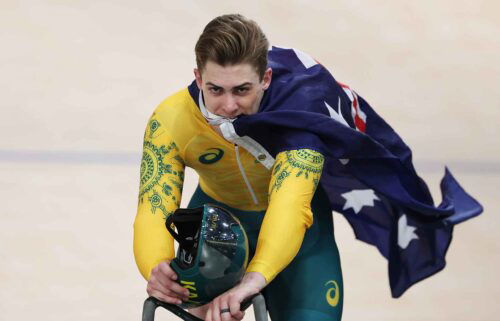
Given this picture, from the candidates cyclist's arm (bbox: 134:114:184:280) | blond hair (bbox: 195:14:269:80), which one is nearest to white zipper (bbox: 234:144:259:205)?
cyclist's arm (bbox: 134:114:184:280)

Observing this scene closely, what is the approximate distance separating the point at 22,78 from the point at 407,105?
2.30m

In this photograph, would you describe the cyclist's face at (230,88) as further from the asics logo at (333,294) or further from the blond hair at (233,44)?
the asics logo at (333,294)

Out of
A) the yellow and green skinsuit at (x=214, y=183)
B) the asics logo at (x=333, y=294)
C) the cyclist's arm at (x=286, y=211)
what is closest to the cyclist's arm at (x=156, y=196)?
the yellow and green skinsuit at (x=214, y=183)

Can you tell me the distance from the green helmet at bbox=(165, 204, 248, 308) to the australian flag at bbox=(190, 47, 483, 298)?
1.53ft

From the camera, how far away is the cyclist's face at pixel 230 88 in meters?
3.01

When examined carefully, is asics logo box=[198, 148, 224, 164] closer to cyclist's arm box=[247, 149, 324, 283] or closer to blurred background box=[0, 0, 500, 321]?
cyclist's arm box=[247, 149, 324, 283]

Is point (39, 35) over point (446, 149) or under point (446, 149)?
over

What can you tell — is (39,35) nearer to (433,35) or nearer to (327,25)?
(327,25)

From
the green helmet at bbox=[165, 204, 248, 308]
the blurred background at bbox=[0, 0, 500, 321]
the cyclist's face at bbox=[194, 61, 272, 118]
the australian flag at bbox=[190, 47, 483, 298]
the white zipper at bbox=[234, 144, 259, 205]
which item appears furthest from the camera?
the blurred background at bbox=[0, 0, 500, 321]

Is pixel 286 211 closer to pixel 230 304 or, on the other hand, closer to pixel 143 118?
pixel 230 304

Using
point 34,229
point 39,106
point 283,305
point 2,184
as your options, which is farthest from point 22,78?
point 283,305

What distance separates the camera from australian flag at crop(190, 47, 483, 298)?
126 inches

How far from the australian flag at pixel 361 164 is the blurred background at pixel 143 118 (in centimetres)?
87

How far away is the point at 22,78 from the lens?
6.75 metres
